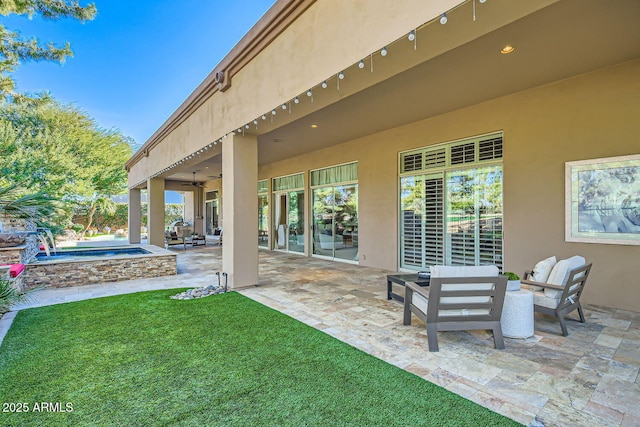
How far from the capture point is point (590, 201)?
4.72 m

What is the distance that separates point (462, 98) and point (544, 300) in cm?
363

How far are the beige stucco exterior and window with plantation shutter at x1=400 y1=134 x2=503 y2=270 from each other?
23cm

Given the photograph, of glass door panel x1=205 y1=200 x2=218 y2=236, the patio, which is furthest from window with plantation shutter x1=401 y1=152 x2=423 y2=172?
glass door panel x1=205 y1=200 x2=218 y2=236

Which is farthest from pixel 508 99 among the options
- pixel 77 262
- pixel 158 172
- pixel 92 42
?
pixel 92 42

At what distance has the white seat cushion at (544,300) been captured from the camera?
3623 millimetres

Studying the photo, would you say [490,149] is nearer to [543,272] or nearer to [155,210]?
[543,272]

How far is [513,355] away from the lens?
3.02 meters

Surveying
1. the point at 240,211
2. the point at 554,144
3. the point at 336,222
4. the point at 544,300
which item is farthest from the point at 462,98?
the point at 336,222

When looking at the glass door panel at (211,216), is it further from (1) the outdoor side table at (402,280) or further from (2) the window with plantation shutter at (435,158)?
(1) the outdoor side table at (402,280)

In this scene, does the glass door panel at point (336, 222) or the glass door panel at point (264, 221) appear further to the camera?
the glass door panel at point (264, 221)

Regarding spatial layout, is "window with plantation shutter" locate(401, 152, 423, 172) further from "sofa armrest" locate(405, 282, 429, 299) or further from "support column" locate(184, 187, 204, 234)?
"support column" locate(184, 187, 204, 234)

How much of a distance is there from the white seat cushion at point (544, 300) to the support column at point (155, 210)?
36.8ft

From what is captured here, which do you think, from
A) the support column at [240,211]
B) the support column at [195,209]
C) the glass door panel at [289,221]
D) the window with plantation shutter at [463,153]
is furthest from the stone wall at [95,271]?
the support column at [195,209]

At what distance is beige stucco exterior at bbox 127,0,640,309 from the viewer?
124 inches
